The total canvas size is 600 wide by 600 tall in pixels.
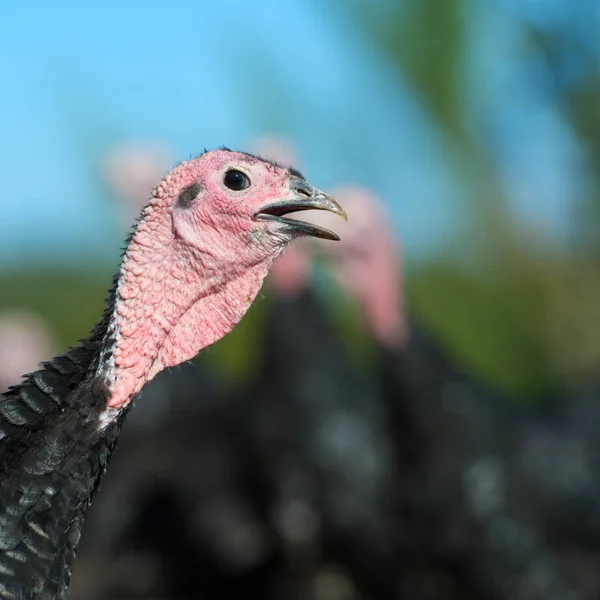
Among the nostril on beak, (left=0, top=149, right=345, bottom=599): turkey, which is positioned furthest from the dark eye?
the nostril on beak

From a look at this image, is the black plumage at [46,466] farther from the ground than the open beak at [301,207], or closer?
closer

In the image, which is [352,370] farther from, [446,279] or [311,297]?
[446,279]

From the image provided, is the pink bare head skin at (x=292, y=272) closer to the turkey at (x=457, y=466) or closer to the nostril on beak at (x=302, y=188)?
the turkey at (x=457, y=466)

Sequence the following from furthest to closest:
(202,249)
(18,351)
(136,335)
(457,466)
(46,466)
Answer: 1. (18,351)
2. (457,466)
3. (202,249)
4. (136,335)
5. (46,466)

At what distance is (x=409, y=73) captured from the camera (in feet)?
38.0

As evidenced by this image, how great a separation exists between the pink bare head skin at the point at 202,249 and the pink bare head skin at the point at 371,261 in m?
3.44

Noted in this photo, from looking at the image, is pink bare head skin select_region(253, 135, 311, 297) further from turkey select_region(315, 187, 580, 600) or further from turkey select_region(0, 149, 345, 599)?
turkey select_region(0, 149, 345, 599)

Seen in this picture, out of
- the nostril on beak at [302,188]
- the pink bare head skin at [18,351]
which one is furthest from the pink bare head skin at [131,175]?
the nostril on beak at [302,188]

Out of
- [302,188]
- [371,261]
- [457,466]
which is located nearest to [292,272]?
[371,261]

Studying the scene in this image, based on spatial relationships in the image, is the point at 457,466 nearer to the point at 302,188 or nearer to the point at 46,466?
the point at 302,188

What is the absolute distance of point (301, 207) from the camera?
2309mm

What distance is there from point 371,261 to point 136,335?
160 inches

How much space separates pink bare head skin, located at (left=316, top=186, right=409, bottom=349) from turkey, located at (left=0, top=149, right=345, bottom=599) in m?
3.43

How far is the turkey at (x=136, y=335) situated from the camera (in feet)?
6.48
